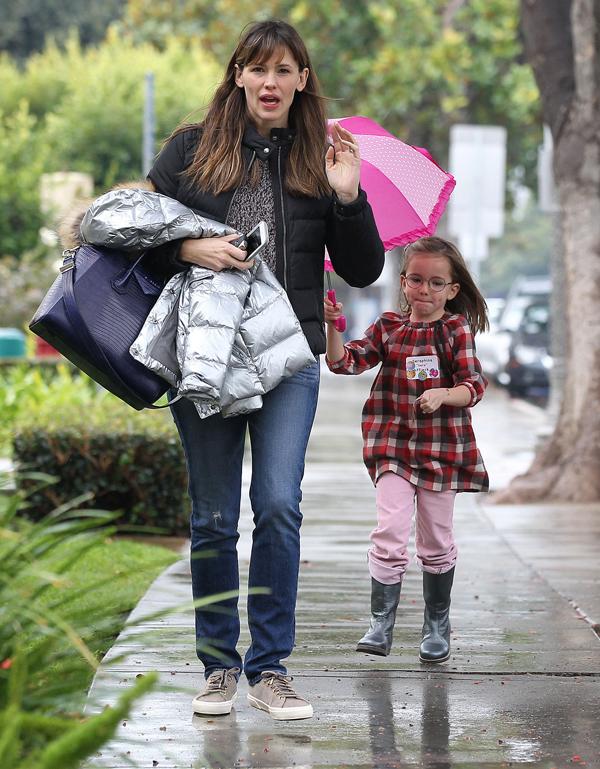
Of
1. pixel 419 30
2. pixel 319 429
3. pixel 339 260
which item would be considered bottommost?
pixel 319 429

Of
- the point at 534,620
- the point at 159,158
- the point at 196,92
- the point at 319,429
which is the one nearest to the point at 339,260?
the point at 159,158

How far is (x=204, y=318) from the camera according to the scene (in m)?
4.39

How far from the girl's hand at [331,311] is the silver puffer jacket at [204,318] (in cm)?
72

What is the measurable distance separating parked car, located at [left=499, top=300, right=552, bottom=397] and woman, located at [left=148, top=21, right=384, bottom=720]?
2090 centimetres

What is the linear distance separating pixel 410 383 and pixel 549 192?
10.5m

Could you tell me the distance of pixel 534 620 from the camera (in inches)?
250

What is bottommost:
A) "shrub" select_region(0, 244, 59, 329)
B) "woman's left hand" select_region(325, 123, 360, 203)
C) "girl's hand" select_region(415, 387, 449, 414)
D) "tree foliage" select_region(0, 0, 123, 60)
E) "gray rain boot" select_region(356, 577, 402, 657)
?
"shrub" select_region(0, 244, 59, 329)

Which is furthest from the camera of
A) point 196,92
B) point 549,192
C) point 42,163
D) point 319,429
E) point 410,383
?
point 196,92

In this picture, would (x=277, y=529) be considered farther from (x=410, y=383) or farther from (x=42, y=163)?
(x=42, y=163)

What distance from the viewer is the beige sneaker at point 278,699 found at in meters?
4.58

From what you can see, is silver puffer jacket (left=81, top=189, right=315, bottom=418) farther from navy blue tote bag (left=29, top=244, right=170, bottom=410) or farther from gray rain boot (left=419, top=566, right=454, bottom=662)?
gray rain boot (left=419, top=566, right=454, bottom=662)

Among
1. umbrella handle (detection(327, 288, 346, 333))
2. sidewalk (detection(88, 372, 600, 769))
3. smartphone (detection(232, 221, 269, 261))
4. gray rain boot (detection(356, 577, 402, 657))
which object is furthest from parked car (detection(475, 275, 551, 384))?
smartphone (detection(232, 221, 269, 261))

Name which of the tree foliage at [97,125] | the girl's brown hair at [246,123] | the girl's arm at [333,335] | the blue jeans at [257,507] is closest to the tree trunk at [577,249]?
the girl's arm at [333,335]

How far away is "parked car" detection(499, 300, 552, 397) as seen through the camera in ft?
84.3
